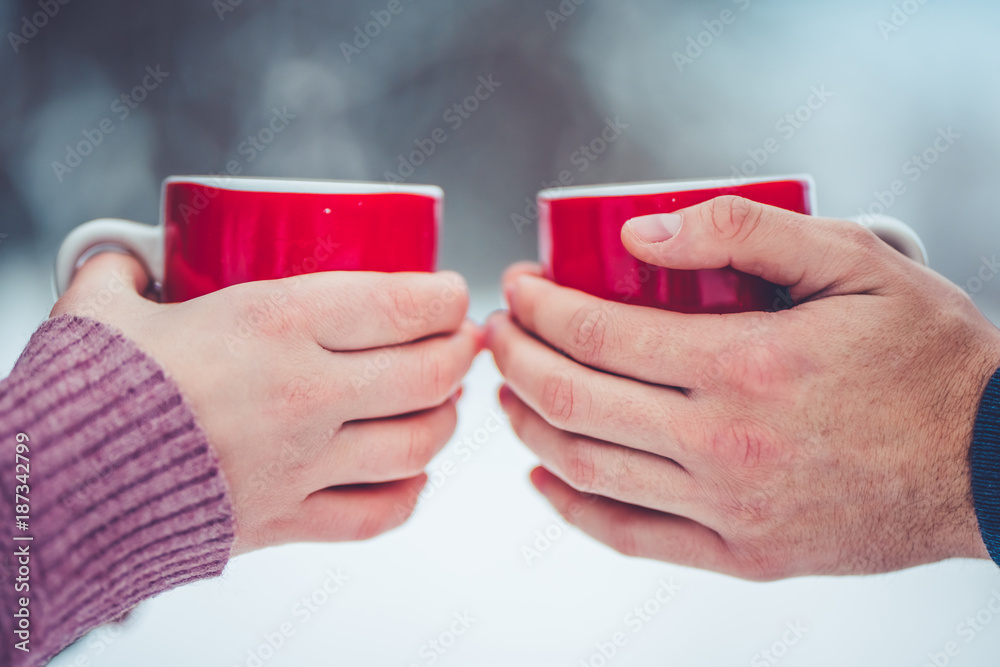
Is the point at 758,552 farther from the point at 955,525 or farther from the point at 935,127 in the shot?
the point at 935,127

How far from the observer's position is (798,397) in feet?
1.71

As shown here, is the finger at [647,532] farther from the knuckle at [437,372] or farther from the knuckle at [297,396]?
the knuckle at [297,396]

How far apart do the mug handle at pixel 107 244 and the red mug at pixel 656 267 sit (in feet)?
1.57

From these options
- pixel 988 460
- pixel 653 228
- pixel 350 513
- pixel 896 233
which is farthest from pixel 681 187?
pixel 350 513

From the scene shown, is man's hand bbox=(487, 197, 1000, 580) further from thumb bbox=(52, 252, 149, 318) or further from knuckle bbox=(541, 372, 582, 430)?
thumb bbox=(52, 252, 149, 318)

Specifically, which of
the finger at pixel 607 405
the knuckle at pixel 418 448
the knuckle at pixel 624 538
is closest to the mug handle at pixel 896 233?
the finger at pixel 607 405

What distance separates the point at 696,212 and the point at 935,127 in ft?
3.10

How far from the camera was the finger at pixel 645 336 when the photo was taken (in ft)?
1.74

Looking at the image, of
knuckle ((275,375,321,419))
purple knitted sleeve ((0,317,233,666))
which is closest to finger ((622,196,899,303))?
knuckle ((275,375,321,419))

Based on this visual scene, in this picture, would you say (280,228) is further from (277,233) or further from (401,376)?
(401,376)

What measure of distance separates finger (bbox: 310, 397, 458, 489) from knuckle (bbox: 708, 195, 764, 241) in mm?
375

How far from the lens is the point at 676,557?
613 millimetres

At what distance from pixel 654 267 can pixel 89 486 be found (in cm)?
53

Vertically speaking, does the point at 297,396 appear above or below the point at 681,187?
below
